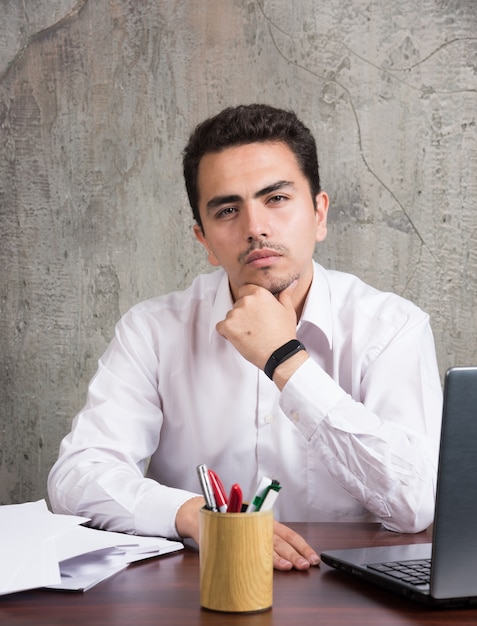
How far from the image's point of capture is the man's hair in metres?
1.93

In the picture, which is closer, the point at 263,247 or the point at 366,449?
the point at 366,449

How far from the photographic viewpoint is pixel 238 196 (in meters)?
1.85

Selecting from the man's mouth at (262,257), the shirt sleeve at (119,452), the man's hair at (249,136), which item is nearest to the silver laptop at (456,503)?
the shirt sleeve at (119,452)

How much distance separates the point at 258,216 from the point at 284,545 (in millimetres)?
832

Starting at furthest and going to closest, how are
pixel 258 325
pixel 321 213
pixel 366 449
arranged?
pixel 321 213 < pixel 258 325 < pixel 366 449

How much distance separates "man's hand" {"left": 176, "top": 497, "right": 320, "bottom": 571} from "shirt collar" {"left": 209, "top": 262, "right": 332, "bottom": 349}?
635mm

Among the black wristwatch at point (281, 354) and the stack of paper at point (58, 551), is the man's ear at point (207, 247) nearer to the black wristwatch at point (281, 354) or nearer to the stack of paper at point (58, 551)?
the black wristwatch at point (281, 354)

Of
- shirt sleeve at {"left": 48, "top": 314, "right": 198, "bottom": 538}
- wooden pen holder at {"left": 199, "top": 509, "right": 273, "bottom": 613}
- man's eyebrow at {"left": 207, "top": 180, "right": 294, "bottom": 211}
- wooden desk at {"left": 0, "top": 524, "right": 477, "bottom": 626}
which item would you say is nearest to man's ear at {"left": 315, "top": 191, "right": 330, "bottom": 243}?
man's eyebrow at {"left": 207, "top": 180, "right": 294, "bottom": 211}

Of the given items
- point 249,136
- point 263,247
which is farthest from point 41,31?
point 263,247

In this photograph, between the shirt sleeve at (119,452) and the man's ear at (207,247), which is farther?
the man's ear at (207,247)

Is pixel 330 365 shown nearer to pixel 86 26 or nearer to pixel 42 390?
pixel 42 390

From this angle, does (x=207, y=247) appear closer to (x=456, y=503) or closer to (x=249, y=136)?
(x=249, y=136)

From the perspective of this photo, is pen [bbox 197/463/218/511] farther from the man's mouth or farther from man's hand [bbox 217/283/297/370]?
the man's mouth

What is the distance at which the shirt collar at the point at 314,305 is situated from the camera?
187cm
